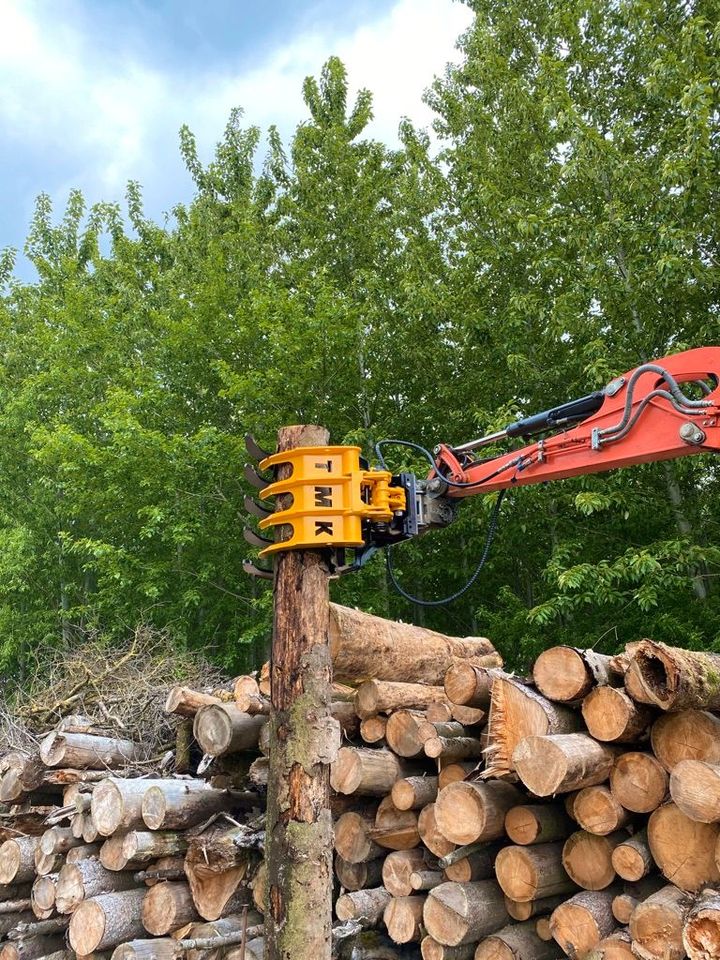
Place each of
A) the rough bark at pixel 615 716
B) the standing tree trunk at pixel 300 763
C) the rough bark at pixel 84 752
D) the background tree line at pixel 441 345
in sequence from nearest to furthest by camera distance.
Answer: the standing tree trunk at pixel 300 763
the rough bark at pixel 615 716
the rough bark at pixel 84 752
the background tree line at pixel 441 345

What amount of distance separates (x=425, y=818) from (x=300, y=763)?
159 cm

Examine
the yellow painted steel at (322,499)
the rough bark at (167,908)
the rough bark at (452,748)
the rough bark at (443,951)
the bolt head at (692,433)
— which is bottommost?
the rough bark at (443,951)

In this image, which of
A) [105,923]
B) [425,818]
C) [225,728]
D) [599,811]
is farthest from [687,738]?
[105,923]

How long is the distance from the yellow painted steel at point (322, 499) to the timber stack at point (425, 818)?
2.89ft

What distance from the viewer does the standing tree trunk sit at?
9.77 ft

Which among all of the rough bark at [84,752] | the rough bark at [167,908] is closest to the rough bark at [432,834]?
the rough bark at [167,908]

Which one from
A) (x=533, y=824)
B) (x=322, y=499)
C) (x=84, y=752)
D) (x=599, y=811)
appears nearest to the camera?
(x=322, y=499)

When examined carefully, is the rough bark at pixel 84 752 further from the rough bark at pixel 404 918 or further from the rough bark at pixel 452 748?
the rough bark at pixel 452 748

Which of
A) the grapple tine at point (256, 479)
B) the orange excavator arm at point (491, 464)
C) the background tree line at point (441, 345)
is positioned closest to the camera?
the orange excavator arm at point (491, 464)

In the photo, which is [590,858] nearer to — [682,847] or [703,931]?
[682,847]

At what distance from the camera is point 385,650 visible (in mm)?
4973

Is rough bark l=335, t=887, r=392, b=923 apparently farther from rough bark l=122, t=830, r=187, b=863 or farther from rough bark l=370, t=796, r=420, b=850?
rough bark l=122, t=830, r=187, b=863

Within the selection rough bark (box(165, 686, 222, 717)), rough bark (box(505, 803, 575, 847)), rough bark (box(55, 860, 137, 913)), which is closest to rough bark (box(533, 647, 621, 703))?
rough bark (box(505, 803, 575, 847))

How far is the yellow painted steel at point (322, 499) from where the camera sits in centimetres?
320
